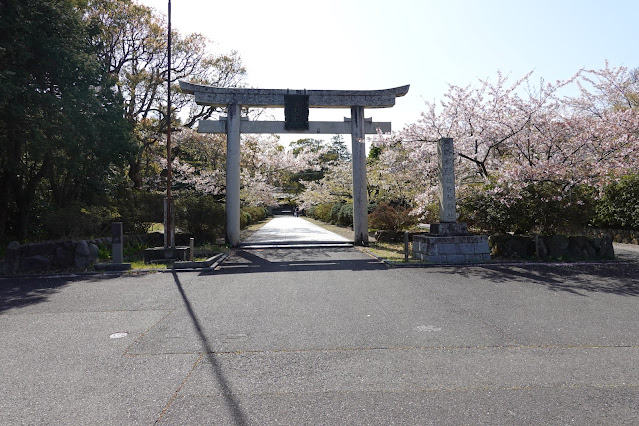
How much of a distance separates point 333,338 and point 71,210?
41.7 ft

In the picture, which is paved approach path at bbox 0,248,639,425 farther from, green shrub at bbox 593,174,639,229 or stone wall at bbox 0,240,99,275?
green shrub at bbox 593,174,639,229

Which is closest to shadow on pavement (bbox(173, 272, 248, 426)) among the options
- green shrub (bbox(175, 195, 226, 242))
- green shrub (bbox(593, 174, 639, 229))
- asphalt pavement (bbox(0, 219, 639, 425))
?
asphalt pavement (bbox(0, 219, 639, 425))

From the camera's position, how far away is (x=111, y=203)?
15.9m

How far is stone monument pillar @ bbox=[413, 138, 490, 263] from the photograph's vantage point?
38.2 feet

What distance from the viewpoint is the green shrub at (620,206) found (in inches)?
610

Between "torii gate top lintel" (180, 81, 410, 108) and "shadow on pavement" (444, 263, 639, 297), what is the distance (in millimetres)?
8784

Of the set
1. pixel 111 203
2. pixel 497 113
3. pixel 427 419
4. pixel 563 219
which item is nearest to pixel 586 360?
pixel 427 419

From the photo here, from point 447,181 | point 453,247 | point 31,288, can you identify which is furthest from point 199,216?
point 453,247

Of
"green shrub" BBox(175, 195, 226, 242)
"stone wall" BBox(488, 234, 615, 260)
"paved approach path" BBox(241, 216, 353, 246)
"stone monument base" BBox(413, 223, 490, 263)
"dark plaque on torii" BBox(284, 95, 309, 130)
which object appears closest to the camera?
"stone monument base" BBox(413, 223, 490, 263)

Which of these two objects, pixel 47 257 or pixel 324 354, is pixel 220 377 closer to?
pixel 324 354

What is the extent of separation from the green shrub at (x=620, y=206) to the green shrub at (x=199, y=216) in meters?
15.8

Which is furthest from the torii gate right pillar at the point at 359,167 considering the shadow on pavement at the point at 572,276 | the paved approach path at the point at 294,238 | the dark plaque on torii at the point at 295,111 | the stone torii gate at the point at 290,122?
the shadow on pavement at the point at 572,276

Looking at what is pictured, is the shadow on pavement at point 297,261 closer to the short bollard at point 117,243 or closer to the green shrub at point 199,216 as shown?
the green shrub at point 199,216

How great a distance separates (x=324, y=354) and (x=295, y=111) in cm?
1321
